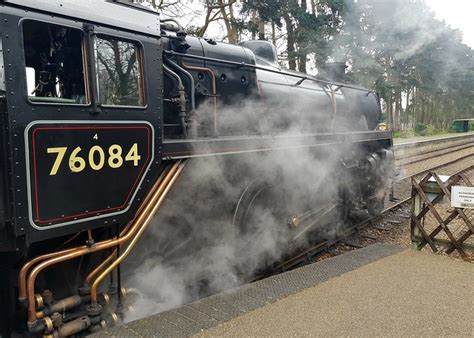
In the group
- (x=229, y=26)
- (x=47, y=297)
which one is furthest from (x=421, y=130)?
(x=47, y=297)

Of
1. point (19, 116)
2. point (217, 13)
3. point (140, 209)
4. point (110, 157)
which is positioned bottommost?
point (140, 209)

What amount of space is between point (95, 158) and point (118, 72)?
665mm

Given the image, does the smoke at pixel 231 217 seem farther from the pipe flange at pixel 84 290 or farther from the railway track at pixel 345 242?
the pipe flange at pixel 84 290

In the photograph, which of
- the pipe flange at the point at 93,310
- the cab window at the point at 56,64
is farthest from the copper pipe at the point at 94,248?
the cab window at the point at 56,64

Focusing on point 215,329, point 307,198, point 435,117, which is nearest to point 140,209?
point 215,329

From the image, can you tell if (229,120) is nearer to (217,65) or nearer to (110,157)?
(217,65)

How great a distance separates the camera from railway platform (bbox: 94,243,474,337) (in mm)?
2973

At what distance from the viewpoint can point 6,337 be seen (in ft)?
9.39

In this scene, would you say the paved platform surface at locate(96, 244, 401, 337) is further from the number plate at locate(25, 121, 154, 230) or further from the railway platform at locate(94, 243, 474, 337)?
the number plate at locate(25, 121, 154, 230)

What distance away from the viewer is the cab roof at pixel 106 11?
252 centimetres

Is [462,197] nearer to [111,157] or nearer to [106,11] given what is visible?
[111,157]

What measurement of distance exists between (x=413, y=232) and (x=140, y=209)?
403cm

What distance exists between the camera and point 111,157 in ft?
9.42

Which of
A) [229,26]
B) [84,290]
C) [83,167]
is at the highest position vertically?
[229,26]
